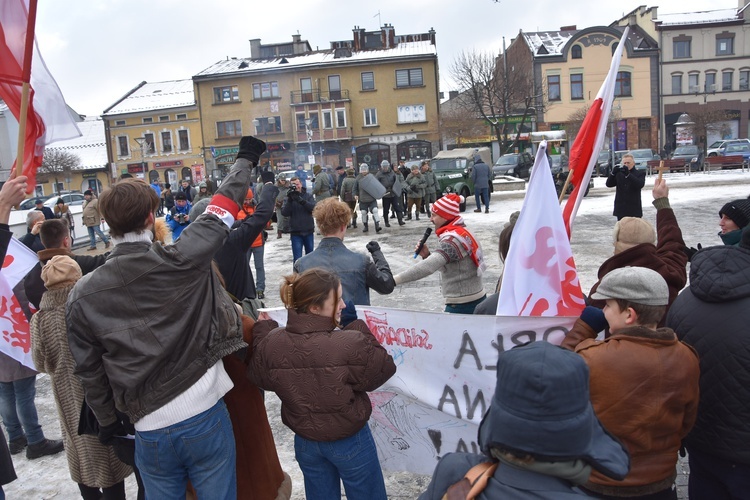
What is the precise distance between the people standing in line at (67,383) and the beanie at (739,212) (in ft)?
15.4

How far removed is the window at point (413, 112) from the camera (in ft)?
161

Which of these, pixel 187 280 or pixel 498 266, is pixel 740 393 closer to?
pixel 187 280

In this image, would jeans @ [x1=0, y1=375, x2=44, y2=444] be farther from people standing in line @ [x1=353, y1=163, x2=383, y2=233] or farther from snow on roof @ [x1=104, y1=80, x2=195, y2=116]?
snow on roof @ [x1=104, y1=80, x2=195, y2=116]

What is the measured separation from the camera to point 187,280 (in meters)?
2.46

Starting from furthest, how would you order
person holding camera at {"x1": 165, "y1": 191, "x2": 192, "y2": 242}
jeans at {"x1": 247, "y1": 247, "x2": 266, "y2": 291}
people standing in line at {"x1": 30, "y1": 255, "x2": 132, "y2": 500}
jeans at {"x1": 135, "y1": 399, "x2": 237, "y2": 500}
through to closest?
1. jeans at {"x1": 247, "y1": 247, "x2": 266, "y2": 291}
2. person holding camera at {"x1": 165, "y1": 191, "x2": 192, "y2": 242}
3. people standing in line at {"x1": 30, "y1": 255, "x2": 132, "y2": 500}
4. jeans at {"x1": 135, "y1": 399, "x2": 237, "y2": 500}

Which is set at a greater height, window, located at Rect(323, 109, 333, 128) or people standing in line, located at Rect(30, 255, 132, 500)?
window, located at Rect(323, 109, 333, 128)

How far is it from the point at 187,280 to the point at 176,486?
922 mm

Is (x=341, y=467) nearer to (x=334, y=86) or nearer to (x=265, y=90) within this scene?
(x=334, y=86)

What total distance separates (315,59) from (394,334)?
50010 mm

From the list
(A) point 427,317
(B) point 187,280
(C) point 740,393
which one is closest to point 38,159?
(B) point 187,280

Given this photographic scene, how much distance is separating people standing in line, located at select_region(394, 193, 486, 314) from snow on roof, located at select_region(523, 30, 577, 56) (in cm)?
4731

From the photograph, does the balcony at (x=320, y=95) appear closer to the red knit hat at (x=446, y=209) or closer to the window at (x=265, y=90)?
the window at (x=265, y=90)

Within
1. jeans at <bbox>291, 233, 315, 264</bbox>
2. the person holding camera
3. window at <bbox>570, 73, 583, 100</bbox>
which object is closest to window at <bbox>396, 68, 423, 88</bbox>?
window at <bbox>570, 73, 583, 100</bbox>

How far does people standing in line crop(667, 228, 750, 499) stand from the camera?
2557mm
